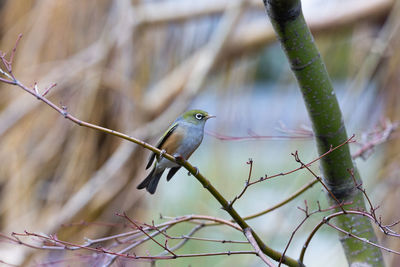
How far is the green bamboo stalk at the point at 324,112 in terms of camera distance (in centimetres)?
126

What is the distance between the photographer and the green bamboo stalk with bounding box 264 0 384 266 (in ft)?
4.14

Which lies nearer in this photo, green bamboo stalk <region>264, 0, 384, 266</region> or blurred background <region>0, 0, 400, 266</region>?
green bamboo stalk <region>264, 0, 384, 266</region>

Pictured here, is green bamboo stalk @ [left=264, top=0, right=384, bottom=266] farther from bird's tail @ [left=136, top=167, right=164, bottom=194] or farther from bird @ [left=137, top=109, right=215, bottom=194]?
bird's tail @ [left=136, top=167, right=164, bottom=194]

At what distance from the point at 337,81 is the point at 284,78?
1343mm

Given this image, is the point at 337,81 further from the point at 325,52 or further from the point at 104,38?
the point at 104,38

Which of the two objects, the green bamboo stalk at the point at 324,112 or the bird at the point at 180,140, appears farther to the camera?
the bird at the point at 180,140

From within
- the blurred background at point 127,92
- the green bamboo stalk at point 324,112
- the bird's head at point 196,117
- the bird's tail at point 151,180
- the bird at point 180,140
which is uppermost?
the blurred background at point 127,92

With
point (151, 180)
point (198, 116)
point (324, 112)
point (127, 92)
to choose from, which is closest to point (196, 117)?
point (198, 116)

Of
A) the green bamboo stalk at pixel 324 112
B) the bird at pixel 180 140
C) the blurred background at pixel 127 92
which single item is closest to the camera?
the green bamboo stalk at pixel 324 112

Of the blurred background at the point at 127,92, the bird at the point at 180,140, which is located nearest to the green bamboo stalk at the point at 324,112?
the bird at the point at 180,140

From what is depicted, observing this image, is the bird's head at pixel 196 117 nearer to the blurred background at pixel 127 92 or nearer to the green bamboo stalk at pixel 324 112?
the blurred background at pixel 127 92

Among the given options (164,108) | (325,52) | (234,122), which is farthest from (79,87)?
(325,52)

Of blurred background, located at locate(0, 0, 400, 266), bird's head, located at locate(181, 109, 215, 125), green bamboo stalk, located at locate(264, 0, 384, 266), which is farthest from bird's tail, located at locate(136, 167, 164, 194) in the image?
green bamboo stalk, located at locate(264, 0, 384, 266)

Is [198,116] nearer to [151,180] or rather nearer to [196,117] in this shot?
[196,117]
